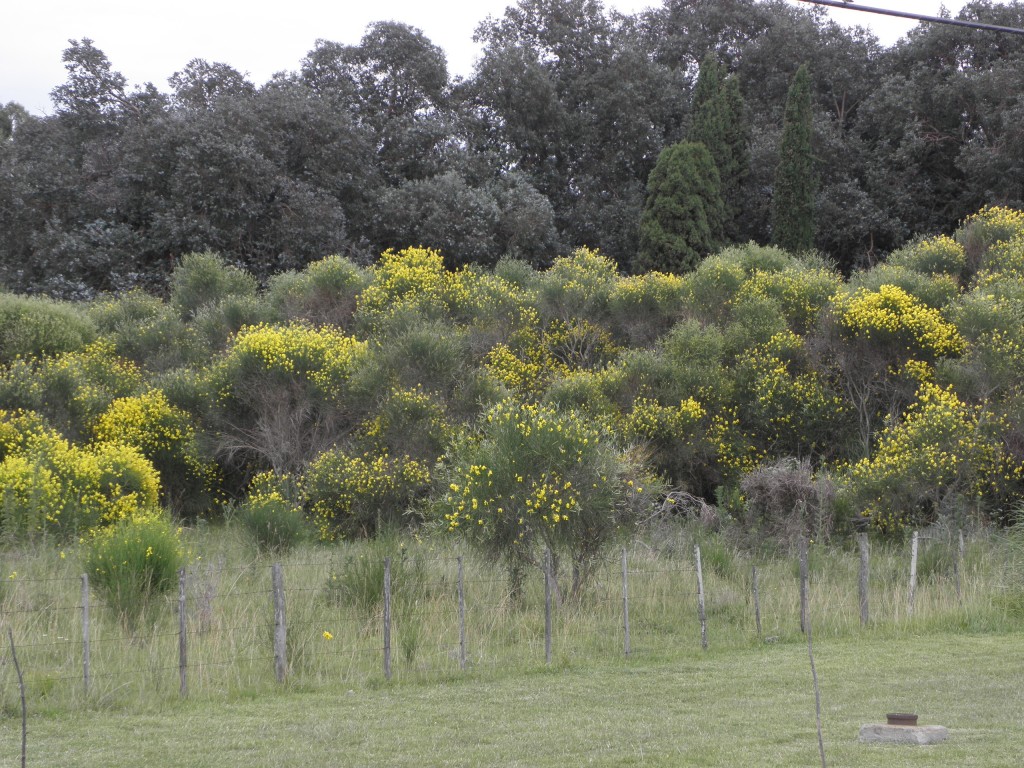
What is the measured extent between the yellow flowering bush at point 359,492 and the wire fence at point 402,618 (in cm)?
553

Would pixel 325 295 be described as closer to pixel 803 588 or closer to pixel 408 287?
pixel 408 287

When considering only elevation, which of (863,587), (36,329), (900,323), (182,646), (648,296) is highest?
(648,296)

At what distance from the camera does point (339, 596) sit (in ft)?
49.6

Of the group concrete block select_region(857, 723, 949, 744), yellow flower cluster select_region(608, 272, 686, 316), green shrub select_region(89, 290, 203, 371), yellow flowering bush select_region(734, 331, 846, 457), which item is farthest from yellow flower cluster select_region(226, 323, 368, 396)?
concrete block select_region(857, 723, 949, 744)

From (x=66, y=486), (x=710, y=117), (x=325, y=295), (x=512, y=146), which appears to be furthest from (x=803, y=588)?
(x=512, y=146)

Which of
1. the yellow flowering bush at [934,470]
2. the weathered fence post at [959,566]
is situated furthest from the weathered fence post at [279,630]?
the yellow flowering bush at [934,470]

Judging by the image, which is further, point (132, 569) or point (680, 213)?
point (680, 213)

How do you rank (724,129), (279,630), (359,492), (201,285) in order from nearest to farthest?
(279,630) → (359,492) → (201,285) → (724,129)

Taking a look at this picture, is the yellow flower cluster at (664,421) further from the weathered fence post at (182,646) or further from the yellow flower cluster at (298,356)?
the weathered fence post at (182,646)

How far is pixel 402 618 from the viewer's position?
14.3 metres

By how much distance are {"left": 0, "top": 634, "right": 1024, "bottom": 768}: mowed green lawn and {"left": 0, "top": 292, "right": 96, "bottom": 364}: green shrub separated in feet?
62.6

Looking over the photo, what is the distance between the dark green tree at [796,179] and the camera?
36.6 meters

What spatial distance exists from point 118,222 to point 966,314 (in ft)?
81.0

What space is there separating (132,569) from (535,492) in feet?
17.0
